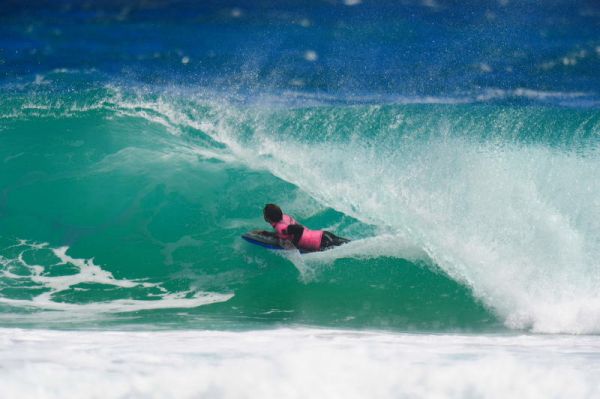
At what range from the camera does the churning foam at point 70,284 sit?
6246mm

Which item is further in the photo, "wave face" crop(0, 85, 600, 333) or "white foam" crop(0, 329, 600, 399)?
"wave face" crop(0, 85, 600, 333)

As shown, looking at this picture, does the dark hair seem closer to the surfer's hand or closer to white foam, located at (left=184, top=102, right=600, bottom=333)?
the surfer's hand

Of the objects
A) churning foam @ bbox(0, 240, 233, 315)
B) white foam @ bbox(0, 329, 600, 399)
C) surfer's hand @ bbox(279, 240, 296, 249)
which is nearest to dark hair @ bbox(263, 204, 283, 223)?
surfer's hand @ bbox(279, 240, 296, 249)

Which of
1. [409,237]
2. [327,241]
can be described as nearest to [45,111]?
[327,241]

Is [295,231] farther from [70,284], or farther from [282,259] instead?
[70,284]

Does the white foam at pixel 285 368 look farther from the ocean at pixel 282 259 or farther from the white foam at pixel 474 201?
the white foam at pixel 474 201

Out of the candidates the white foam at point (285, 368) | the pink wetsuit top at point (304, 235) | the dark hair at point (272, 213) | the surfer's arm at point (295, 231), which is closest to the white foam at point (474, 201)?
the pink wetsuit top at point (304, 235)

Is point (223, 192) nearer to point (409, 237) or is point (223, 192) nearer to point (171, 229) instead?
point (171, 229)

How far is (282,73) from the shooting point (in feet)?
45.6

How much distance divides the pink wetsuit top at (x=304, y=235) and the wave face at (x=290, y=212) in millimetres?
214

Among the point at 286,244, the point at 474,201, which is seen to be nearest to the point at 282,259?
the point at 286,244

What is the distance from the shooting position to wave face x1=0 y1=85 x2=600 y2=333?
614 centimetres

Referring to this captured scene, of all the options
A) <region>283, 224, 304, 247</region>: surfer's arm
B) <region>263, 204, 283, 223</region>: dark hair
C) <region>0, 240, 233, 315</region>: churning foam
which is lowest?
<region>0, 240, 233, 315</region>: churning foam

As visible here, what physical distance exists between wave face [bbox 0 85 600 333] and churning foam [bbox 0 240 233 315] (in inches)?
0.9
